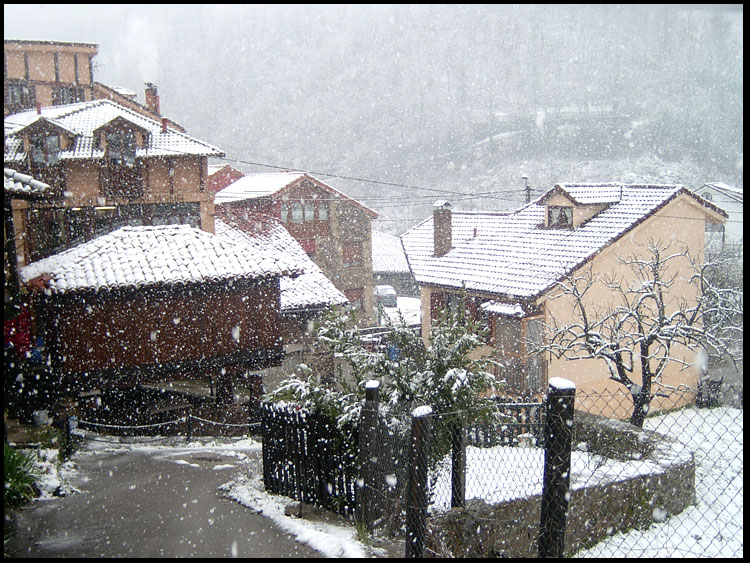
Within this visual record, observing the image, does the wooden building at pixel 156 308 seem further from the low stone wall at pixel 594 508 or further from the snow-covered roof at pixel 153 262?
Result: the low stone wall at pixel 594 508

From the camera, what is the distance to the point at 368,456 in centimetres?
405

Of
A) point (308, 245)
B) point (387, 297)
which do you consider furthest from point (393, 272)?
point (308, 245)

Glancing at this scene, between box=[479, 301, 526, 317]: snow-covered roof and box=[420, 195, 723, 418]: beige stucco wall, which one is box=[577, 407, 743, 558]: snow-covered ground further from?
box=[479, 301, 526, 317]: snow-covered roof

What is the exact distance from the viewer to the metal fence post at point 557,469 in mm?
2656

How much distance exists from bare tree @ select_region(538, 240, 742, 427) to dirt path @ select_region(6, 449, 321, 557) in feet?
23.1

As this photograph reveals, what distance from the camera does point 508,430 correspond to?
6867mm

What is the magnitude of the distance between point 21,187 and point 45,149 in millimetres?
10330

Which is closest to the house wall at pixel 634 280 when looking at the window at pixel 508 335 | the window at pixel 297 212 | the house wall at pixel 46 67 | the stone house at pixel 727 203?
the window at pixel 508 335

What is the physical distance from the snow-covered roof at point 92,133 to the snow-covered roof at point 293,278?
114 inches

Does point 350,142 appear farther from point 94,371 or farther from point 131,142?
point 94,371

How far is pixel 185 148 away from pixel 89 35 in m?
9.80

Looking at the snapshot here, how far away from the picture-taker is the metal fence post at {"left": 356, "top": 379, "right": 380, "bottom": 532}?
400 centimetres

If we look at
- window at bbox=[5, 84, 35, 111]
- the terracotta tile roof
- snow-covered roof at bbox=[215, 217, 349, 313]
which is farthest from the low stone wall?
the terracotta tile roof

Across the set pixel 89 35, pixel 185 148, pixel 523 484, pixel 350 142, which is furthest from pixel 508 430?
pixel 350 142
